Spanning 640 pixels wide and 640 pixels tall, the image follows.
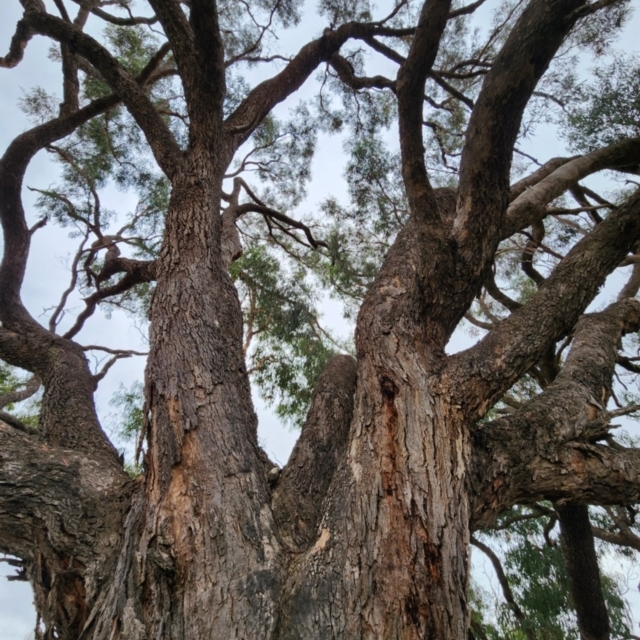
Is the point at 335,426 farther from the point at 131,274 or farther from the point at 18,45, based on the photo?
the point at 18,45

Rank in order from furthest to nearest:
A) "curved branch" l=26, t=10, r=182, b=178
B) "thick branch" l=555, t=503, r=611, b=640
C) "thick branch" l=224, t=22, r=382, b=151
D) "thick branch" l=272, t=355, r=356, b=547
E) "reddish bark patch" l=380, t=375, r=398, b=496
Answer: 1. "thick branch" l=224, t=22, r=382, b=151
2. "curved branch" l=26, t=10, r=182, b=178
3. "thick branch" l=555, t=503, r=611, b=640
4. "thick branch" l=272, t=355, r=356, b=547
5. "reddish bark patch" l=380, t=375, r=398, b=496

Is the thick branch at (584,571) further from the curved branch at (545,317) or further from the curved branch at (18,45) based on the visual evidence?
the curved branch at (18,45)

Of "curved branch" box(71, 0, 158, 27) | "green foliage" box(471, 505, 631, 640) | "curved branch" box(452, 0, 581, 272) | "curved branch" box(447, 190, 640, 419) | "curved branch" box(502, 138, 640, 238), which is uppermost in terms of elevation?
"curved branch" box(71, 0, 158, 27)

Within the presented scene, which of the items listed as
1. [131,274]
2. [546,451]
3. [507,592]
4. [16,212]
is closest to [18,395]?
[16,212]

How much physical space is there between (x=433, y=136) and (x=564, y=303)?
10.5 ft

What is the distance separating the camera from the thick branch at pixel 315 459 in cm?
119

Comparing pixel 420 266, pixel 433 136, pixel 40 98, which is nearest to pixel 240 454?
pixel 420 266

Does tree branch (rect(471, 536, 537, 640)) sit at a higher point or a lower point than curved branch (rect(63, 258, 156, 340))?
lower

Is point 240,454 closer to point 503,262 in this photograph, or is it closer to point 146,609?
point 146,609

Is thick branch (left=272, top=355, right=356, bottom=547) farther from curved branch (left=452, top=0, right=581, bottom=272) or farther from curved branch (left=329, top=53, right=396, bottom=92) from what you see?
curved branch (left=329, top=53, right=396, bottom=92)

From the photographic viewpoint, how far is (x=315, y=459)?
1.37 meters

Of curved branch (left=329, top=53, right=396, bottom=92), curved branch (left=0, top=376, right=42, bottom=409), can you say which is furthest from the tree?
curved branch (left=329, top=53, right=396, bottom=92)

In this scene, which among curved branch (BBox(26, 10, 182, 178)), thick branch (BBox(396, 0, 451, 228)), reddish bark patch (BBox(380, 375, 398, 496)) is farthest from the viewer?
curved branch (BBox(26, 10, 182, 178))

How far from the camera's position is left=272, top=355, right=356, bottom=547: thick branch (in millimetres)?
1188
